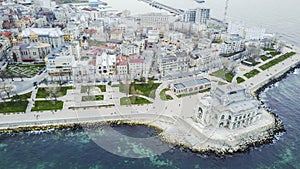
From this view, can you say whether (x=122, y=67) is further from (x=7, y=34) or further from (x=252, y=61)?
(x=7, y=34)

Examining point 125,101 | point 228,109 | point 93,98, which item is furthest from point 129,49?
point 228,109

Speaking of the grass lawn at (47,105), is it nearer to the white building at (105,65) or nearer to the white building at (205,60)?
the white building at (105,65)

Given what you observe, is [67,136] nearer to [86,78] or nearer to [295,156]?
[86,78]

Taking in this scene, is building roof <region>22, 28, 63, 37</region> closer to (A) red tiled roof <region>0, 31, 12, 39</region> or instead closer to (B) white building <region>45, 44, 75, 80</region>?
(A) red tiled roof <region>0, 31, 12, 39</region>

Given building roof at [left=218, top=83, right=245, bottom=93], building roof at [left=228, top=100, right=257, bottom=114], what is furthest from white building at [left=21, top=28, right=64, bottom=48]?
building roof at [left=228, top=100, right=257, bottom=114]

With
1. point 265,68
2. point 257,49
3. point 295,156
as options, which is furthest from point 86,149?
point 257,49
